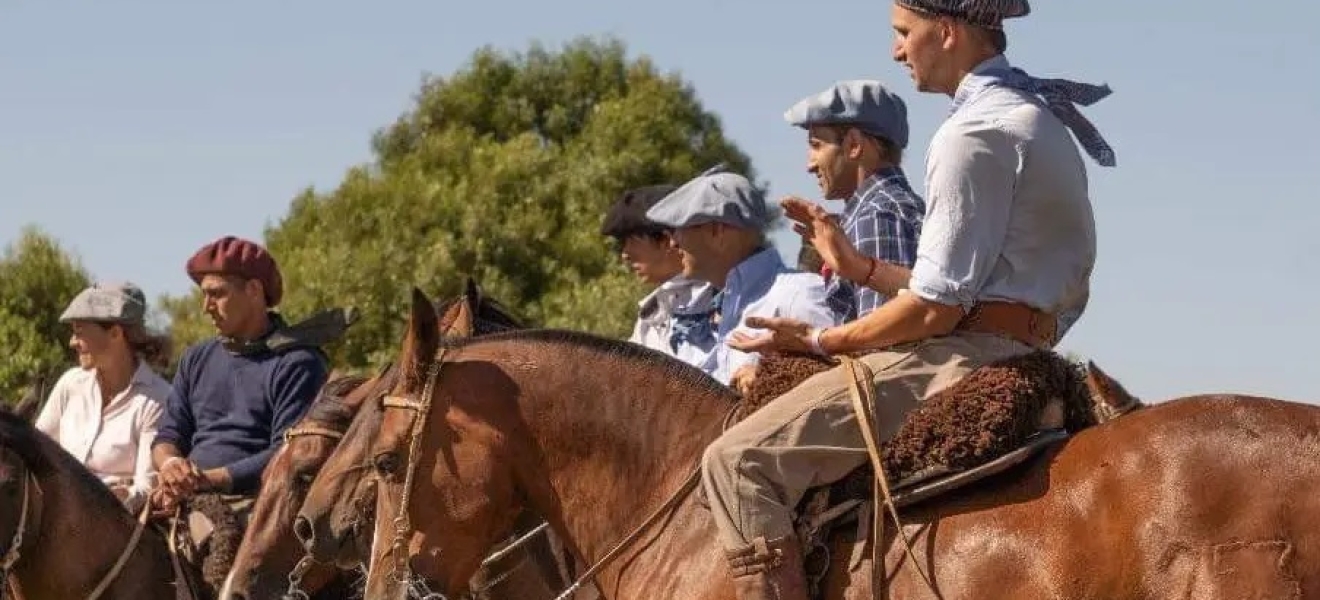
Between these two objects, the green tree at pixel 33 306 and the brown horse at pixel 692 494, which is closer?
the brown horse at pixel 692 494

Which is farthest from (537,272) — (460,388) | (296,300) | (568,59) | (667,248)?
(460,388)

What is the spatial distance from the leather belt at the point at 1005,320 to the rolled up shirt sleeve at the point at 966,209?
0.56 ft

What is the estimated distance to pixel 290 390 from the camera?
10.7 m

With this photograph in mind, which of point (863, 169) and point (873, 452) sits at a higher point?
point (863, 169)

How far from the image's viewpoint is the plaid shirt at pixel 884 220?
7027mm

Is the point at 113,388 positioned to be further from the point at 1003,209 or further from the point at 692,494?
the point at 1003,209

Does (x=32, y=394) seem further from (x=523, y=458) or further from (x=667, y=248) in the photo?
(x=523, y=458)

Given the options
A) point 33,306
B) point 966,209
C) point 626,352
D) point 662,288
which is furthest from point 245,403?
point 33,306

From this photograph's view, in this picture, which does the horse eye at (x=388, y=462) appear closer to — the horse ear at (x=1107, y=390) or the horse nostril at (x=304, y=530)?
the horse nostril at (x=304, y=530)

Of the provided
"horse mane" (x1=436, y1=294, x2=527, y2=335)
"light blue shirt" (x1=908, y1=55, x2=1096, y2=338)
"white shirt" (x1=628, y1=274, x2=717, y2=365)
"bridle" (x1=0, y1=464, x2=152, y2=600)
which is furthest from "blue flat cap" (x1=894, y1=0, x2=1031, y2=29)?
"bridle" (x1=0, y1=464, x2=152, y2=600)

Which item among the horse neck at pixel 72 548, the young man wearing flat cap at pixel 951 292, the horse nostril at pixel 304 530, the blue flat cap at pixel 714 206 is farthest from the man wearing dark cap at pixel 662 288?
the young man wearing flat cap at pixel 951 292

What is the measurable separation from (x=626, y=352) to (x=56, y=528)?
159 inches

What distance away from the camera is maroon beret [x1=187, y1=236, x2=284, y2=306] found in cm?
1084

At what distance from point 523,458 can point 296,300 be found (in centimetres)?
2575
